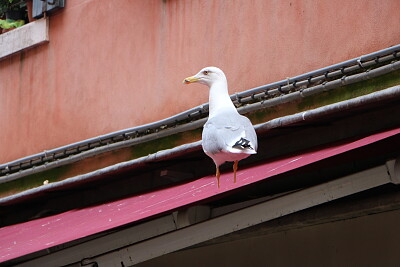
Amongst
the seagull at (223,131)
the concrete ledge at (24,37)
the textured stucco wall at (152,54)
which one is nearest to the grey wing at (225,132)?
the seagull at (223,131)

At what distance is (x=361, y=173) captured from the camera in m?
6.72

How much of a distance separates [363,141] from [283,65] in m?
2.04

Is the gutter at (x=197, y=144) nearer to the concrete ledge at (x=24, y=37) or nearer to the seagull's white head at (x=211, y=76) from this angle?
the seagull's white head at (x=211, y=76)

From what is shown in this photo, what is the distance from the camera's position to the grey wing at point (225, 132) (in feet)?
20.2

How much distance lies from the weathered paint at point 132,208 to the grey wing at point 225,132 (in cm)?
47

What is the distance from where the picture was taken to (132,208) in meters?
7.92

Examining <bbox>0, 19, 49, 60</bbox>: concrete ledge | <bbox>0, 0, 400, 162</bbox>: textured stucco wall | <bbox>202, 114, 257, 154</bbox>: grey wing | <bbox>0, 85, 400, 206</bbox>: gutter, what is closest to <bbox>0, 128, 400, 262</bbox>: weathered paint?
<bbox>0, 85, 400, 206</bbox>: gutter

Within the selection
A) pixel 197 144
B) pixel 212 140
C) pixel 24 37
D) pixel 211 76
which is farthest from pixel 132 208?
pixel 24 37

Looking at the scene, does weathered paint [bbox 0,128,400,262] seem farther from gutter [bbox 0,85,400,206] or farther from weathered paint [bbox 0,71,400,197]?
weathered paint [bbox 0,71,400,197]

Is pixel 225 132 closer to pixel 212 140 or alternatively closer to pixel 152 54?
pixel 212 140

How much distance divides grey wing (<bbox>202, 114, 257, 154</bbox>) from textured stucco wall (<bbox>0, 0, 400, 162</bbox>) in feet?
5.75

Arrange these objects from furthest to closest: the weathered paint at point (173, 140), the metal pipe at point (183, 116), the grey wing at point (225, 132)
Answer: the weathered paint at point (173, 140) → the metal pipe at point (183, 116) → the grey wing at point (225, 132)

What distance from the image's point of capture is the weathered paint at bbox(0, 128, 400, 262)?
681 cm

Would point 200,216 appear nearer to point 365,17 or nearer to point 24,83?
point 365,17
